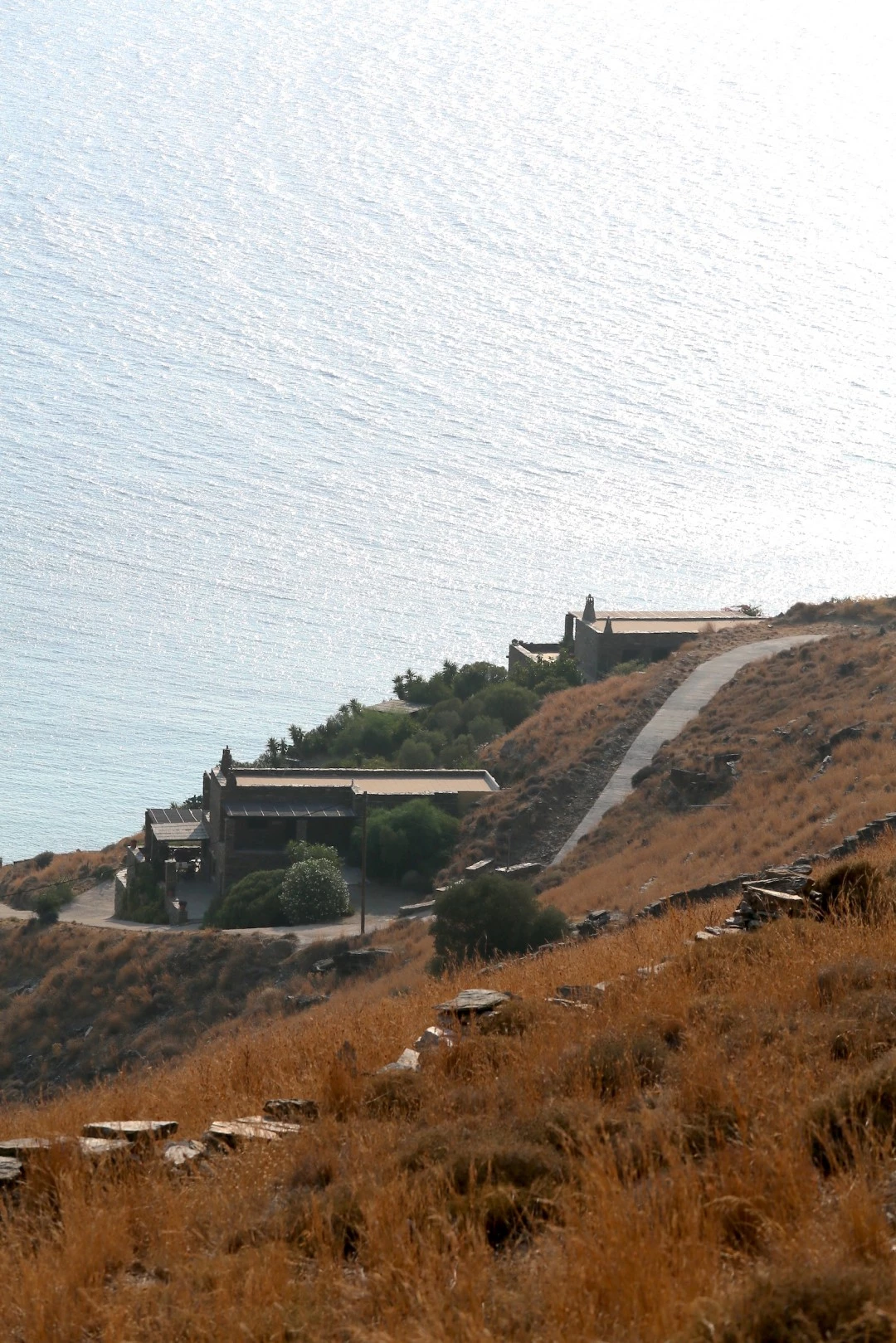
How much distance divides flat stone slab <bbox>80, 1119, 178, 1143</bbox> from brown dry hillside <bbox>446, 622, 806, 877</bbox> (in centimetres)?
3436

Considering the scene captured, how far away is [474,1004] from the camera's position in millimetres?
10898

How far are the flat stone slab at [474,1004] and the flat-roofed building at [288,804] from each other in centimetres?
3893

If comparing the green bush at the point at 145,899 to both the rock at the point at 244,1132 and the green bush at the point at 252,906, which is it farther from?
the rock at the point at 244,1132

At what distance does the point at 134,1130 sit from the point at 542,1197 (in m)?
3.01

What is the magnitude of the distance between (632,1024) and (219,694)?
330 ft

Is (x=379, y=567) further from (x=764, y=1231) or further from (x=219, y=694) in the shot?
(x=764, y=1231)

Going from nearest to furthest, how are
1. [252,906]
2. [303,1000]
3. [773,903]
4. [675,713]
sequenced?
[773,903], [303,1000], [252,906], [675,713]

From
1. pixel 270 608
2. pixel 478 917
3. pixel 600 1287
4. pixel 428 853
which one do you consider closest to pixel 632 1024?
pixel 600 1287

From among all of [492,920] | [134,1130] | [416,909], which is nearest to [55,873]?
[416,909]

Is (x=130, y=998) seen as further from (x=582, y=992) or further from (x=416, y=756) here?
(x=582, y=992)

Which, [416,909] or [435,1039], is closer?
[435,1039]

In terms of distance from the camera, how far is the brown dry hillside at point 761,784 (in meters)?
29.7

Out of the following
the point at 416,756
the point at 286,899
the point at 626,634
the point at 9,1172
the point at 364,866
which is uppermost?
the point at 626,634

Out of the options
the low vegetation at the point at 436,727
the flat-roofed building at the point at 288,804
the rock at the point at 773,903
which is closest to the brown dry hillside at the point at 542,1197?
the rock at the point at 773,903
